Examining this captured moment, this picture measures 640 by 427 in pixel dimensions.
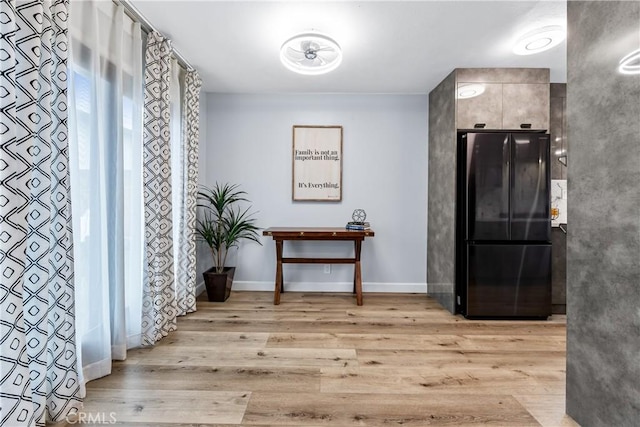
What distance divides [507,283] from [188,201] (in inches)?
125

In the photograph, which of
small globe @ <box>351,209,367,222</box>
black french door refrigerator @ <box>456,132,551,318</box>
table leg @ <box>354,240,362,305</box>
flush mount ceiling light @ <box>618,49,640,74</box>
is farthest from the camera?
small globe @ <box>351,209,367,222</box>

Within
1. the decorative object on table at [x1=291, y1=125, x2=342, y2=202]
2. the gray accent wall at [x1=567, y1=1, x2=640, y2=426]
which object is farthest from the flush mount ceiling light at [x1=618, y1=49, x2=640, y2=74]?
the decorative object on table at [x1=291, y1=125, x2=342, y2=202]

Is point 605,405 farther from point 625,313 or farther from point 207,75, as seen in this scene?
point 207,75

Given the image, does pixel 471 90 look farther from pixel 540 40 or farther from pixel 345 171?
pixel 345 171

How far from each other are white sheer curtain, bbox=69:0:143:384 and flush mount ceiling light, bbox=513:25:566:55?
300cm

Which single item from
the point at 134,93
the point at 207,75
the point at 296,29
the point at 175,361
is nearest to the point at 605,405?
the point at 175,361

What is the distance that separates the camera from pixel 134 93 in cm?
229

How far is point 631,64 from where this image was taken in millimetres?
1254

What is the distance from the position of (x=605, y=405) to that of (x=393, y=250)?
2.57 metres

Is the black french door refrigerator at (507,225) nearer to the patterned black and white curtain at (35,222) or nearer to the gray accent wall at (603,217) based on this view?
the gray accent wall at (603,217)

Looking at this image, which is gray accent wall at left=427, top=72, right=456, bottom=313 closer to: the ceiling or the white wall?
the white wall

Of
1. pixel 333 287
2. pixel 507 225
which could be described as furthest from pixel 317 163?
pixel 507 225

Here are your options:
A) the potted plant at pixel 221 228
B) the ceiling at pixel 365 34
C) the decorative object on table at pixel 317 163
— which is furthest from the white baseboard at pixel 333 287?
the ceiling at pixel 365 34

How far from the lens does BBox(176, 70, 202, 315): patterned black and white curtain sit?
301 cm
